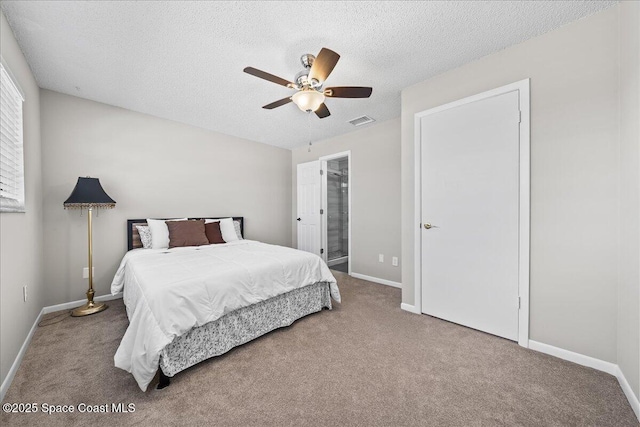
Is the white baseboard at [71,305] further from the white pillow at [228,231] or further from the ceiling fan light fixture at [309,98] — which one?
the ceiling fan light fixture at [309,98]

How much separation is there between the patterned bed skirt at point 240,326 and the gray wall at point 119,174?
2.21 metres

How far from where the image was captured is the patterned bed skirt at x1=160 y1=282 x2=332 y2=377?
1670 mm

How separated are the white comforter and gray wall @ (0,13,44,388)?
0.64 metres

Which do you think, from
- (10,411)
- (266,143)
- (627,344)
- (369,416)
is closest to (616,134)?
(627,344)

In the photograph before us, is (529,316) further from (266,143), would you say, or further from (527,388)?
(266,143)

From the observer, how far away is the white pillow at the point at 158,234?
311 centimetres

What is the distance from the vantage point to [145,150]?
11.2 ft

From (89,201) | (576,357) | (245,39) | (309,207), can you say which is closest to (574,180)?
(576,357)

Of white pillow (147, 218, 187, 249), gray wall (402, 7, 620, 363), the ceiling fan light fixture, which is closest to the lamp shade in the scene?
white pillow (147, 218, 187, 249)

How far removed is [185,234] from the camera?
3246mm

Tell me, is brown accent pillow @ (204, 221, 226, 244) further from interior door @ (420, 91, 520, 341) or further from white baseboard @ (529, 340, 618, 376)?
white baseboard @ (529, 340, 618, 376)

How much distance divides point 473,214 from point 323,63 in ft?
5.94

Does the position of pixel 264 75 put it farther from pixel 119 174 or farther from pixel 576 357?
pixel 576 357

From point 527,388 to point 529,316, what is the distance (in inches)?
24.9
